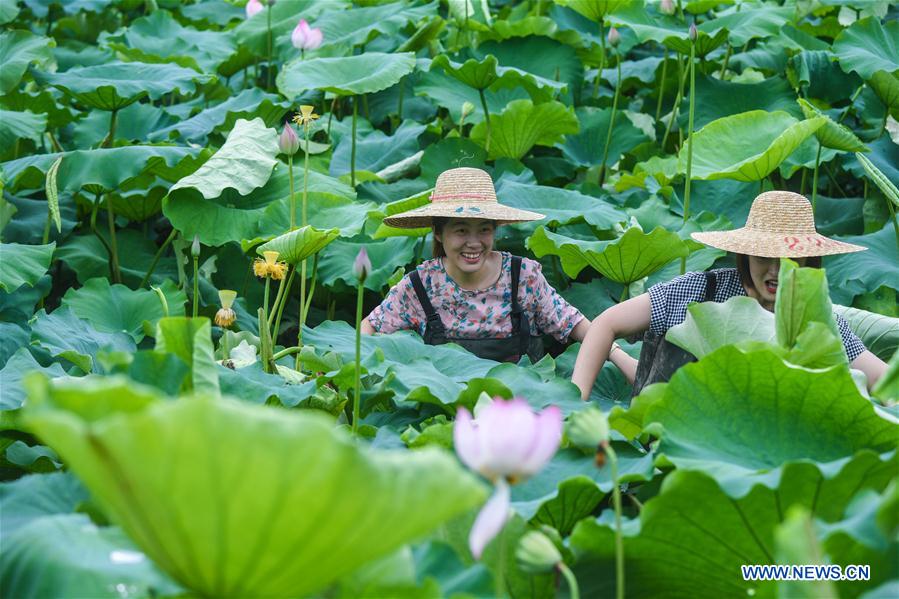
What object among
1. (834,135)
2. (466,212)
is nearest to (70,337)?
(466,212)

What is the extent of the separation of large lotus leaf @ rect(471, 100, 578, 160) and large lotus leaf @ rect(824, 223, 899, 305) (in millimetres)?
970

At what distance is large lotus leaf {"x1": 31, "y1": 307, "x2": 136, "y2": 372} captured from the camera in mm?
2318

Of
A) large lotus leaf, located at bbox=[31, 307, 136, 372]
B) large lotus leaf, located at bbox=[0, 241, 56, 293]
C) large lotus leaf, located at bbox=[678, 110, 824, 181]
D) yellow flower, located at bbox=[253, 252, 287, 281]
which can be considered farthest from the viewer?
large lotus leaf, located at bbox=[678, 110, 824, 181]

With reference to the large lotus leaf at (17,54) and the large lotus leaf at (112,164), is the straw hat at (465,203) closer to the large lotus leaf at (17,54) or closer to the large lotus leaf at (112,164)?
the large lotus leaf at (112,164)

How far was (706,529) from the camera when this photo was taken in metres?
1.24

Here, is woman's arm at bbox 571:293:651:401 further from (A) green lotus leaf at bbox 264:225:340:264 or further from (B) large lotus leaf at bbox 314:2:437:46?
(B) large lotus leaf at bbox 314:2:437:46

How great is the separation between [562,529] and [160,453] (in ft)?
2.49

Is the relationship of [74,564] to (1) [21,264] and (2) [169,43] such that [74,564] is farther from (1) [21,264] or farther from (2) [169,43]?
(2) [169,43]

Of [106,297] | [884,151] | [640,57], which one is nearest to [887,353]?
[884,151]

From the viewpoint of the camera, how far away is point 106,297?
3.06 m

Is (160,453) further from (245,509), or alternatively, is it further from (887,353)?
(887,353)

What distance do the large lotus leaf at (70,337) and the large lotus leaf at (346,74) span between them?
1247 millimetres

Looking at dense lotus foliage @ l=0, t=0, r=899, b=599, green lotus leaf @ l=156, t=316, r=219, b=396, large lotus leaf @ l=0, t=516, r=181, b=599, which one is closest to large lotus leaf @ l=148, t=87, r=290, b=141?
dense lotus foliage @ l=0, t=0, r=899, b=599

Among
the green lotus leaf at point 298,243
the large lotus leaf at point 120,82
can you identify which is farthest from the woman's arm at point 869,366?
the large lotus leaf at point 120,82
